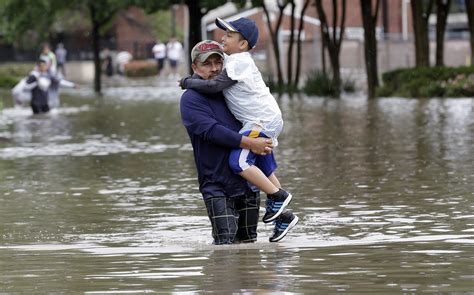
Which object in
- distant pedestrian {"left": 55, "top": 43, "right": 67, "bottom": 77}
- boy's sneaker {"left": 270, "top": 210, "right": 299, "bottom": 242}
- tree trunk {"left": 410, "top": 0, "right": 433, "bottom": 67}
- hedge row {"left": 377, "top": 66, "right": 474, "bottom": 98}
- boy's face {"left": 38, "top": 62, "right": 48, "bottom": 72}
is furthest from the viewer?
distant pedestrian {"left": 55, "top": 43, "right": 67, "bottom": 77}

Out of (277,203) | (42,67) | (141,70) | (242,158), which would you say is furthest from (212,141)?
(141,70)

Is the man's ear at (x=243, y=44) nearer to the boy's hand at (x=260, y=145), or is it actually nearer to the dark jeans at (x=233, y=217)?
the boy's hand at (x=260, y=145)

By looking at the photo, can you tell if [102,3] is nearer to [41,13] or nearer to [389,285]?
[41,13]

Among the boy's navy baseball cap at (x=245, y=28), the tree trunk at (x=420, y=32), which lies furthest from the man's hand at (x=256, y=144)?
the tree trunk at (x=420, y=32)

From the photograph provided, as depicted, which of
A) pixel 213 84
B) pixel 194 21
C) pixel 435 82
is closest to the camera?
pixel 213 84

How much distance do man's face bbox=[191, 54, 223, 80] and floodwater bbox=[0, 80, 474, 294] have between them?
3.87ft

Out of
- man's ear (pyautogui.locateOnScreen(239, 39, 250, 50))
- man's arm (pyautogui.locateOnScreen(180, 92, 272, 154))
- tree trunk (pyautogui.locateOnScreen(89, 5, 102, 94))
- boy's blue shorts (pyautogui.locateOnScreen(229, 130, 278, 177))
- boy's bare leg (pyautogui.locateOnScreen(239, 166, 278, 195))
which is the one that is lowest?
tree trunk (pyautogui.locateOnScreen(89, 5, 102, 94))

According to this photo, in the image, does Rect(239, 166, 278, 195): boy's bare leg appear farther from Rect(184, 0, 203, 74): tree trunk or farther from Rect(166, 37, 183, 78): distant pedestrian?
Rect(166, 37, 183, 78): distant pedestrian

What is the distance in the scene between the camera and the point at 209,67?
9.74 m

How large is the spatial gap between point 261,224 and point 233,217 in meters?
1.87

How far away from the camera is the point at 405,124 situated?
78.2 feet

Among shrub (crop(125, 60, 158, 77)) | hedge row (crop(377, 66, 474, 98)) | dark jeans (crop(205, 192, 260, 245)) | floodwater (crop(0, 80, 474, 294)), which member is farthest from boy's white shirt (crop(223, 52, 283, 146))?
shrub (crop(125, 60, 158, 77))

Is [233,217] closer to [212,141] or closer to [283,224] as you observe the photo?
[283,224]

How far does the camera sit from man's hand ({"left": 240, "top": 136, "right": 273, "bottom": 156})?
9562 millimetres
